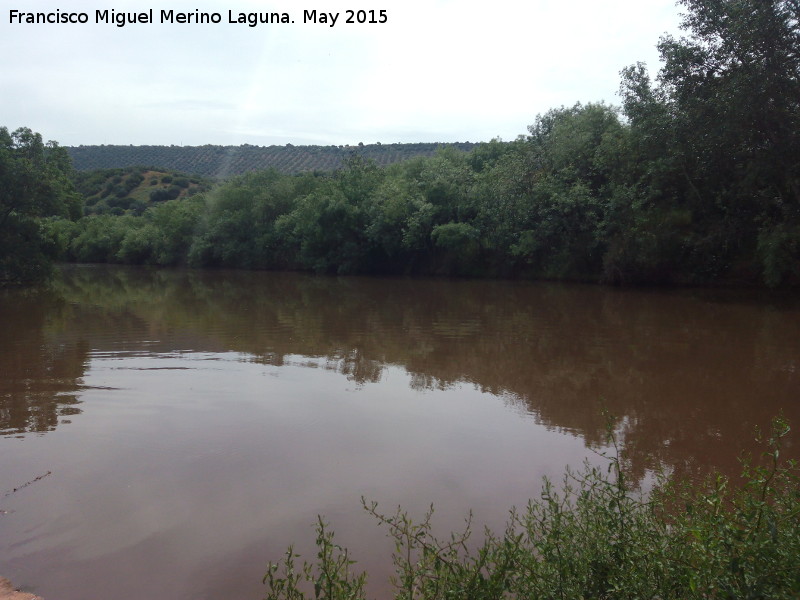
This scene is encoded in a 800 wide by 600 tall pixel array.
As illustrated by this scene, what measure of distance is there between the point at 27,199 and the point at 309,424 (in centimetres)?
2485

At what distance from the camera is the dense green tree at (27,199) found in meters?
26.9

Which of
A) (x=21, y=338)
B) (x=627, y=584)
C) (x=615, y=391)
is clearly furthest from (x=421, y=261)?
(x=627, y=584)

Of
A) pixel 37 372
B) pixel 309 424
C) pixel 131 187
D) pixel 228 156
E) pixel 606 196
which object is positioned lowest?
pixel 37 372

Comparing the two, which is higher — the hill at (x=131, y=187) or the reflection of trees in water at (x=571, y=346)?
the hill at (x=131, y=187)

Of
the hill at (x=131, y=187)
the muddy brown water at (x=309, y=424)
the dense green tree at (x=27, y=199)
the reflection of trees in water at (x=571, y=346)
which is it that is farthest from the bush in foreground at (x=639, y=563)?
the hill at (x=131, y=187)

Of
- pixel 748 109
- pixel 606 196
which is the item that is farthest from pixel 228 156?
pixel 748 109

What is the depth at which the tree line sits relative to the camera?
68.0ft

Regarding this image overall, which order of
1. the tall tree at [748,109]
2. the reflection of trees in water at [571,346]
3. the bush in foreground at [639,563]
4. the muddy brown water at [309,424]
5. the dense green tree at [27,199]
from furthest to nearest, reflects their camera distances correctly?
the dense green tree at [27,199]
the tall tree at [748,109]
the reflection of trees in water at [571,346]
the muddy brown water at [309,424]
the bush in foreground at [639,563]

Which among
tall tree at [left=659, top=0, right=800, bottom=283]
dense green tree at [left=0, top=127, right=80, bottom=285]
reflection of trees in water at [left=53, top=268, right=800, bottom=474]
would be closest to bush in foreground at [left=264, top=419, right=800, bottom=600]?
reflection of trees in water at [left=53, top=268, right=800, bottom=474]

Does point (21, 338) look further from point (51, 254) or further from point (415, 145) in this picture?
point (415, 145)

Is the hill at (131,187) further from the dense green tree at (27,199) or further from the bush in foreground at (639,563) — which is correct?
the bush in foreground at (639,563)

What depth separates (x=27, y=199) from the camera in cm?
2706

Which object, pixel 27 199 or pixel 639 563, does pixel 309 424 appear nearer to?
pixel 639 563

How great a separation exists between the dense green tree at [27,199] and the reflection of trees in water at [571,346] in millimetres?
4900
